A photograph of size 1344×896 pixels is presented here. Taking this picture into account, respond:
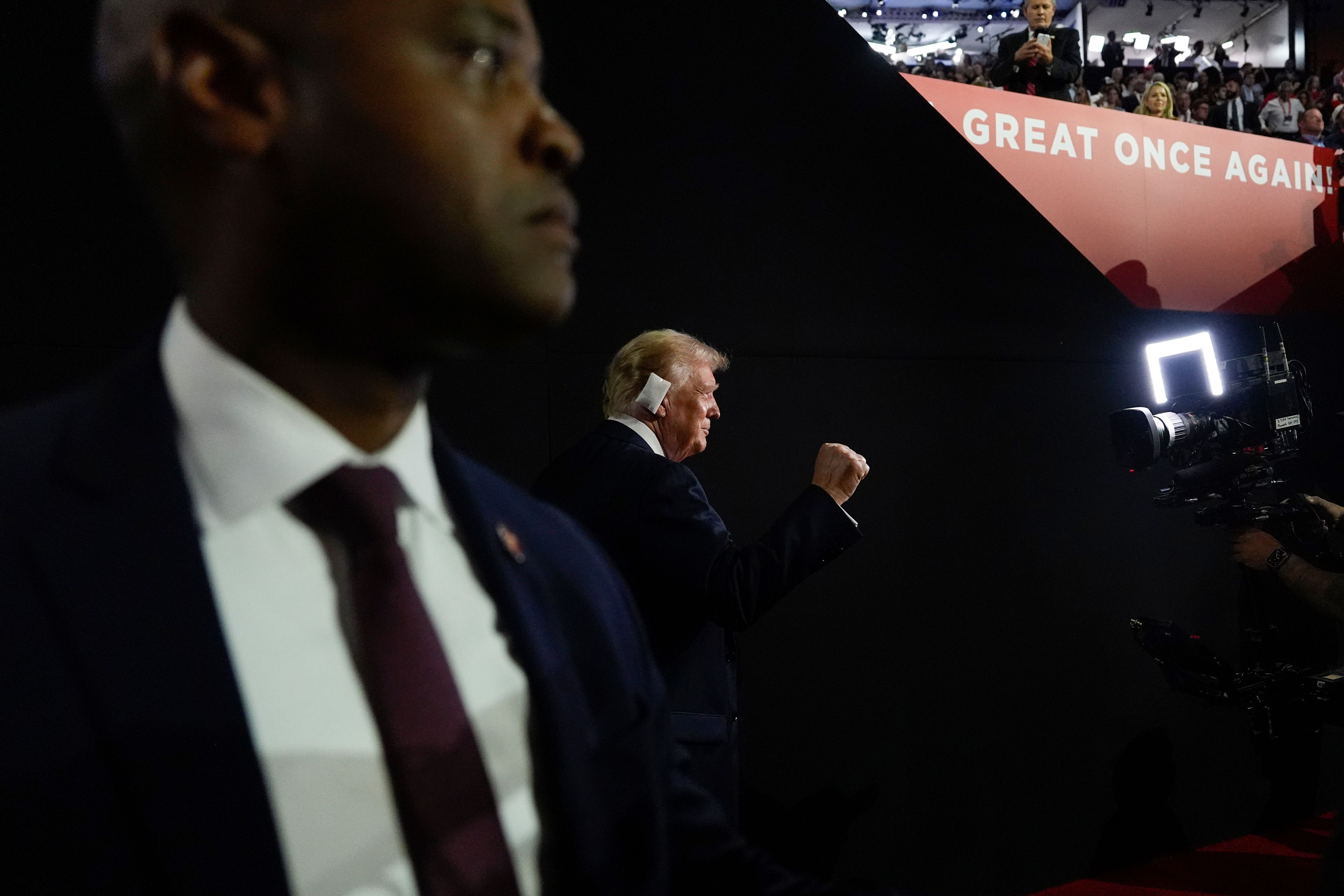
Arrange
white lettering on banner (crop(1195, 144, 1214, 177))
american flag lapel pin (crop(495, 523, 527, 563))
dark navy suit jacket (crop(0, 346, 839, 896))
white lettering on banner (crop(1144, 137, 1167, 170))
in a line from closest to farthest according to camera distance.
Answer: dark navy suit jacket (crop(0, 346, 839, 896)) → american flag lapel pin (crop(495, 523, 527, 563)) → white lettering on banner (crop(1144, 137, 1167, 170)) → white lettering on banner (crop(1195, 144, 1214, 177))

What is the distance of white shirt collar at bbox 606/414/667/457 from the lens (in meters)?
1.65

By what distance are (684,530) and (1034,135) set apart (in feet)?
8.36

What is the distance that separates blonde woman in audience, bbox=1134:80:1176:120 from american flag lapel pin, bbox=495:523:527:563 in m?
5.18

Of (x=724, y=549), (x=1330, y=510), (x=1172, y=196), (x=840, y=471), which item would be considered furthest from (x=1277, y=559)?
(x=1172, y=196)

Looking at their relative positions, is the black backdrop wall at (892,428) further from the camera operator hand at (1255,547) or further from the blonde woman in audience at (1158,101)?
the blonde woman in audience at (1158,101)

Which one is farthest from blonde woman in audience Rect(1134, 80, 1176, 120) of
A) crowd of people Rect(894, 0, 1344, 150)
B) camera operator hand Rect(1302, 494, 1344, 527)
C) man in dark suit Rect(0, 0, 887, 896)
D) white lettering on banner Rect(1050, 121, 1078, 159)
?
man in dark suit Rect(0, 0, 887, 896)

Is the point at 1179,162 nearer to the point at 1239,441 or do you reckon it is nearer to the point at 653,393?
the point at 1239,441

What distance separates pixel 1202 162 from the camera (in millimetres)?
3756

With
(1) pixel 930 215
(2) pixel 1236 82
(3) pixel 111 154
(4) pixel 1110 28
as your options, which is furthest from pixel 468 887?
(4) pixel 1110 28

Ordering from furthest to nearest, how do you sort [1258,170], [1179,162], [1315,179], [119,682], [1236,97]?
[1236,97], [1315,179], [1258,170], [1179,162], [119,682]

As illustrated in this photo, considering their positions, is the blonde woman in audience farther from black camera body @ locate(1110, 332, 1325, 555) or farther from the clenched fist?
the clenched fist

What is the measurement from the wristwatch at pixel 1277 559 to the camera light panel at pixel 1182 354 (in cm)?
43

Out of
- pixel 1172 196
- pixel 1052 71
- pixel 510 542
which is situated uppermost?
pixel 1052 71

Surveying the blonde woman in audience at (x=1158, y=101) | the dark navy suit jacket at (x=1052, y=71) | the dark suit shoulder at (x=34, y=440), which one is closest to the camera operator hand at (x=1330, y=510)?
the dark navy suit jacket at (x=1052, y=71)
